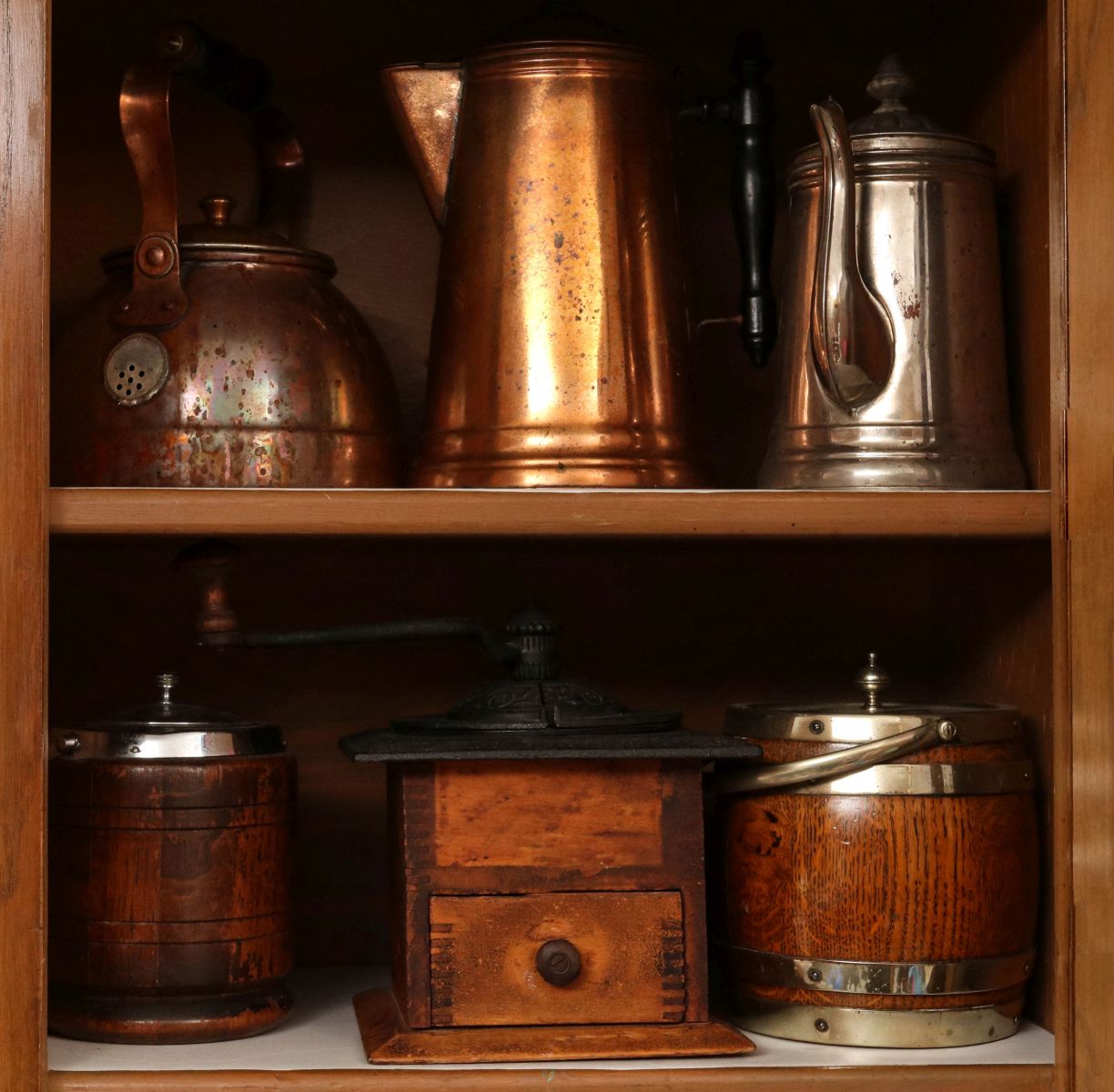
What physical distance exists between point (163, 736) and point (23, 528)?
0.60ft

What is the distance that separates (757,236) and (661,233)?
9 centimetres

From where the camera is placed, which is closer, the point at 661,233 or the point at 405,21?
the point at 661,233

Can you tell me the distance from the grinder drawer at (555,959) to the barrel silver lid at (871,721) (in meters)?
0.16

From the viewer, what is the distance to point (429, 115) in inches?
47.1

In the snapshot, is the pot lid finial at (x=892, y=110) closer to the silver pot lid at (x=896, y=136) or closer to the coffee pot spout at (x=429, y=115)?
the silver pot lid at (x=896, y=136)

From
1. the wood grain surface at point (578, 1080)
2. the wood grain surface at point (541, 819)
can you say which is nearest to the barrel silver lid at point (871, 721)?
the wood grain surface at point (541, 819)

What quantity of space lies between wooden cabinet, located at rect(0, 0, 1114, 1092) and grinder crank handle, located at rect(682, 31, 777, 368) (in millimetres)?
75

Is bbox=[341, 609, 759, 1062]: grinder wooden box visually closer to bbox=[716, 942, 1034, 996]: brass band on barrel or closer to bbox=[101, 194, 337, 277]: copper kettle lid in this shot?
bbox=[716, 942, 1034, 996]: brass band on barrel

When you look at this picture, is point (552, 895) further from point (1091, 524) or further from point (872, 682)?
point (1091, 524)

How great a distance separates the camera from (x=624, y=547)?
1346 millimetres

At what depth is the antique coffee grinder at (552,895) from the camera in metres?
1.06

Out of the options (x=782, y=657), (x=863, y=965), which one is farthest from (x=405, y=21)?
(x=863, y=965)

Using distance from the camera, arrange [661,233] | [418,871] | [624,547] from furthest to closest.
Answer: [624,547]
[661,233]
[418,871]

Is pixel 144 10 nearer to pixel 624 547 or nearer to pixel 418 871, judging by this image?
pixel 624 547
